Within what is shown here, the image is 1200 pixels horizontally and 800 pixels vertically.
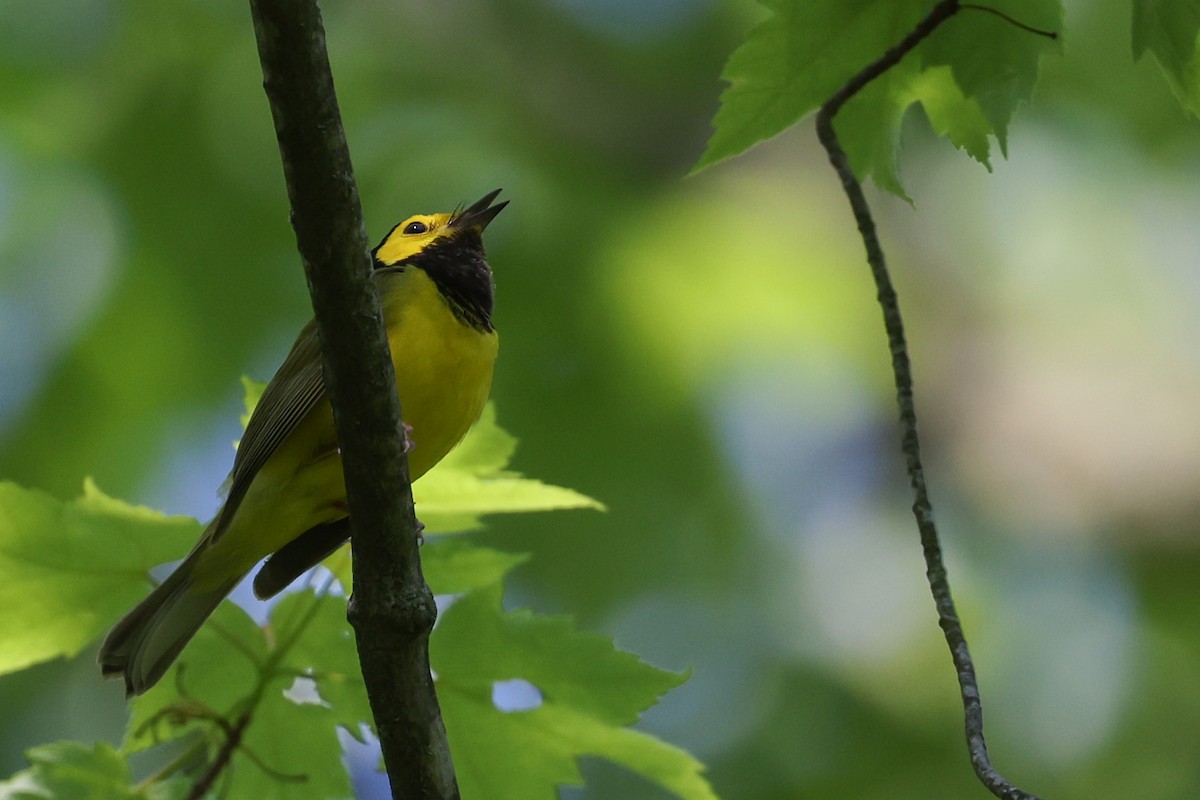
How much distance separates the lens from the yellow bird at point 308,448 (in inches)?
155

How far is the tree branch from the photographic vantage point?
7.51 feet

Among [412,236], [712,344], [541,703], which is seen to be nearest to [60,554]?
[541,703]

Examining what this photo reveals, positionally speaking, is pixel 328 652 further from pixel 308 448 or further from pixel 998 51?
pixel 998 51

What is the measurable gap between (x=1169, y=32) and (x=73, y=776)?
106 inches

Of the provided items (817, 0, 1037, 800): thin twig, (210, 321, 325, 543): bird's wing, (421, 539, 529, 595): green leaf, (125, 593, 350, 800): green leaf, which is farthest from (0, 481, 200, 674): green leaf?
(817, 0, 1037, 800): thin twig

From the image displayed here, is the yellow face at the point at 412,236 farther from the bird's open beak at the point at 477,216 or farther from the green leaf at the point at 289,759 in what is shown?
the green leaf at the point at 289,759

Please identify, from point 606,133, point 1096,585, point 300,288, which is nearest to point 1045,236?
point 1096,585

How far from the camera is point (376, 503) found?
2.72 metres

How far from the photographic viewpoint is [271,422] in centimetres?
396

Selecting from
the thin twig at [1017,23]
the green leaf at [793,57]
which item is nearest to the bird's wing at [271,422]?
the green leaf at [793,57]

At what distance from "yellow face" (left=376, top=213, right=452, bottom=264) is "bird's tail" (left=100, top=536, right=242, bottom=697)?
5.46 feet

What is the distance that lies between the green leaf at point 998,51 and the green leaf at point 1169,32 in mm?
169

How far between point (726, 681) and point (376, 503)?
6327mm

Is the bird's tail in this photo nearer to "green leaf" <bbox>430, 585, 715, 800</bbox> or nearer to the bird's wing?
the bird's wing
